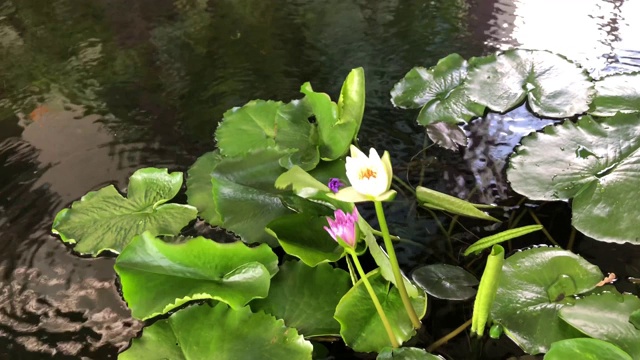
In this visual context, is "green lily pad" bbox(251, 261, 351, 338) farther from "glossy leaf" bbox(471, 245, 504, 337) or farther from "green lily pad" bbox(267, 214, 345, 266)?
"glossy leaf" bbox(471, 245, 504, 337)

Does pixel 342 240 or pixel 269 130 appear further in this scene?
pixel 269 130

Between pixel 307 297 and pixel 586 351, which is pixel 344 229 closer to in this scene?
pixel 307 297

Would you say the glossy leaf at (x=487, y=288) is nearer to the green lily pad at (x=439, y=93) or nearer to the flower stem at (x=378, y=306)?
the flower stem at (x=378, y=306)

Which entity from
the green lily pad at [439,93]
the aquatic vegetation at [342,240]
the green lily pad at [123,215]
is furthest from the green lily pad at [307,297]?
the green lily pad at [439,93]

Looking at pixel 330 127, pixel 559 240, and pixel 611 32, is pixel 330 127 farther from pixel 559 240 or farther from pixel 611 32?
pixel 611 32

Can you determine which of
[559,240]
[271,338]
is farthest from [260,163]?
[559,240]

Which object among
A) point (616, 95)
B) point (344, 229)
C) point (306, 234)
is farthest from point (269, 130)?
point (616, 95)
